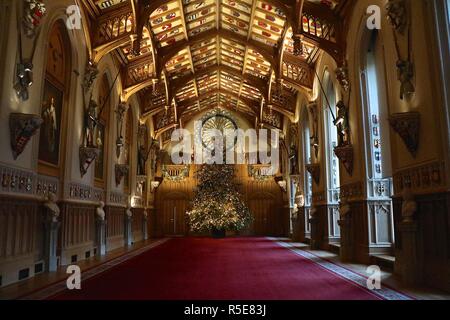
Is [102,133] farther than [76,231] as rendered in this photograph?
Yes

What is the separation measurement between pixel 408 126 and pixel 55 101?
758cm

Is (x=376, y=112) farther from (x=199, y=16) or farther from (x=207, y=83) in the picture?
(x=207, y=83)

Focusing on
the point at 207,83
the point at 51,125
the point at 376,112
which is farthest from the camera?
the point at 207,83

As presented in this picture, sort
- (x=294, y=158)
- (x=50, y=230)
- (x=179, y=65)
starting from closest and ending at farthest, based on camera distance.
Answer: (x=50, y=230) → (x=179, y=65) → (x=294, y=158)

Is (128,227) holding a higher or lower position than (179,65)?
lower

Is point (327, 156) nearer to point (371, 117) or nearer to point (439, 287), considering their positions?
point (371, 117)

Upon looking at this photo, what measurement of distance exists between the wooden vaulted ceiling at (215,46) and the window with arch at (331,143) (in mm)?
1298

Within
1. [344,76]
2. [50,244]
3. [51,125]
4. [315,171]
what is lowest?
[50,244]

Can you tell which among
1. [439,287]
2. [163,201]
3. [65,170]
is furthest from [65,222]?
[163,201]

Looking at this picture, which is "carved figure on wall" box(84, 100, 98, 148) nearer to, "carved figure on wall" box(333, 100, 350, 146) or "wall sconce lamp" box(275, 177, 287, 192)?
"carved figure on wall" box(333, 100, 350, 146)

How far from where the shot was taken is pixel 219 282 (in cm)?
626

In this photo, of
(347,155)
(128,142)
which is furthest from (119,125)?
(347,155)

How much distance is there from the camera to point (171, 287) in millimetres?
5840

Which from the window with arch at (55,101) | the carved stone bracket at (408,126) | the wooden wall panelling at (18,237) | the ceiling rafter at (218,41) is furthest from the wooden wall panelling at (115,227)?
the carved stone bracket at (408,126)
